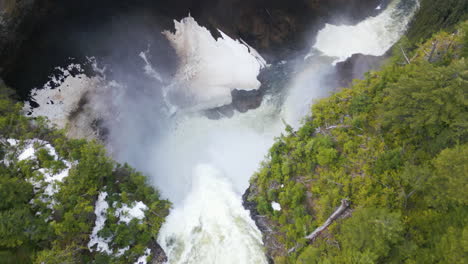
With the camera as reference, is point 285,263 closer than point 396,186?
No

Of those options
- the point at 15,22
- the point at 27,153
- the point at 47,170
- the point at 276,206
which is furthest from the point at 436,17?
the point at 15,22

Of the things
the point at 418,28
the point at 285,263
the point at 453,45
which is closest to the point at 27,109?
the point at 285,263

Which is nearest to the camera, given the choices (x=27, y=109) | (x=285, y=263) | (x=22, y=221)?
(x=22, y=221)

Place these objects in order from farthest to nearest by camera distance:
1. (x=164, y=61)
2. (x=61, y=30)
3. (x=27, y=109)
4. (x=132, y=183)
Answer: (x=164, y=61) < (x=61, y=30) < (x=27, y=109) < (x=132, y=183)

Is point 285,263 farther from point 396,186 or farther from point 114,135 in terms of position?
point 114,135

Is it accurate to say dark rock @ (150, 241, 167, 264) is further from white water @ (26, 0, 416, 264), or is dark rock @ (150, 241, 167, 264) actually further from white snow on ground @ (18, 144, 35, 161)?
white snow on ground @ (18, 144, 35, 161)

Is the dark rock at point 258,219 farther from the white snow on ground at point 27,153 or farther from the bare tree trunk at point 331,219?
the white snow on ground at point 27,153

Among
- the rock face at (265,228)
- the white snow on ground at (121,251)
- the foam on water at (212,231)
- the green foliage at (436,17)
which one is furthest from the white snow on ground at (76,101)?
the green foliage at (436,17)
